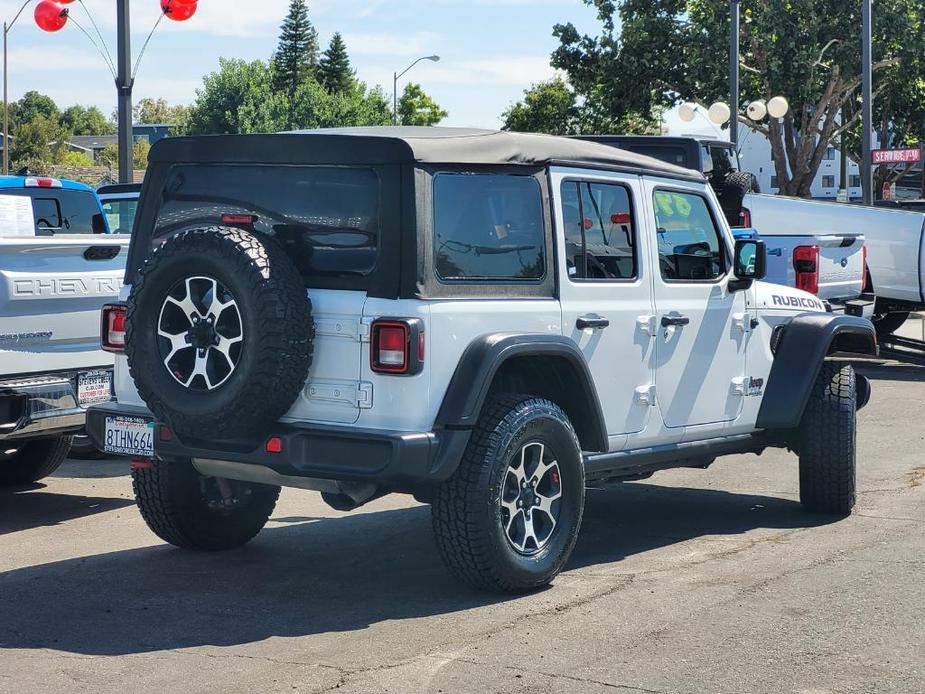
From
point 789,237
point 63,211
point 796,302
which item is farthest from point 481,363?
point 789,237

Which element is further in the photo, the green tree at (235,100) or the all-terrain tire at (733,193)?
the green tree at (235,100)

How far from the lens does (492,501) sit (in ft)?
19.1

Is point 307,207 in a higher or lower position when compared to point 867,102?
lower

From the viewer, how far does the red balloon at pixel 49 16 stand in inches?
652

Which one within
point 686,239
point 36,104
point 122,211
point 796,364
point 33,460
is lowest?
point 33,460

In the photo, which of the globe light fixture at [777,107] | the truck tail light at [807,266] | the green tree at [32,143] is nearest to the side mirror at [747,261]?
the truck tail light at [807,266]

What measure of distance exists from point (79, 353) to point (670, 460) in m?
3.39

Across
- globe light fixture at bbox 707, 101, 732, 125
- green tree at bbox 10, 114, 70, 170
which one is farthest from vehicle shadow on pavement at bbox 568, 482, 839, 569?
green tree at bbox 10, 114, 70, 170

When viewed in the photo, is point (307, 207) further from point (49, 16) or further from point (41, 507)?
point (49, 16)

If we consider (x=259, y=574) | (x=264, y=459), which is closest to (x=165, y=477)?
(x=259, y=574)

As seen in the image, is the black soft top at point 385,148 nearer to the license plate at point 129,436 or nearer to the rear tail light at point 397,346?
the rear tail light at point 397,346

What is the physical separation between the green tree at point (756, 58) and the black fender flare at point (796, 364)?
102 ft

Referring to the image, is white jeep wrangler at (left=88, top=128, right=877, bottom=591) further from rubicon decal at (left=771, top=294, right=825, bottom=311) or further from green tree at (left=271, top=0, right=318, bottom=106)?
Result: green tree at (left=271, top=0, right=318, bottom=106)

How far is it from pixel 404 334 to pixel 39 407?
2.92 metres
